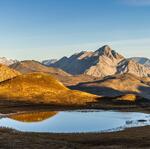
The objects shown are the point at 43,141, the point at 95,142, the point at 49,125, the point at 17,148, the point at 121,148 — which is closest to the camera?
the point at 17,148

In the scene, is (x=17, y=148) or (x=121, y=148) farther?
(x=121, y=148)

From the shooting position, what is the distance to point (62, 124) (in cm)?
10925

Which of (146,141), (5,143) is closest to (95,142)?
(146,141)

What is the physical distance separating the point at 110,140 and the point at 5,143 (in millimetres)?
20363

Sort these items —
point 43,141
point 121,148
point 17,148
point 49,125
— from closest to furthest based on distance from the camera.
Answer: point 17,148, point 121,148, point 43,141, point 49,125

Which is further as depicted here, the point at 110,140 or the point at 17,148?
the point at 110,140

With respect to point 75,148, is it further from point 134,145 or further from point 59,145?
point 134,145

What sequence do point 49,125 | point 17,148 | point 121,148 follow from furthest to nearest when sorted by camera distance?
point 49,125, point 121,148, point 17,148

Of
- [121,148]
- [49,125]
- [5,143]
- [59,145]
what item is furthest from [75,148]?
[49,125]

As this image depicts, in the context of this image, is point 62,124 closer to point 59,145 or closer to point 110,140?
point 110,140

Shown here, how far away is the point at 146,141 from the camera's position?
65.8m

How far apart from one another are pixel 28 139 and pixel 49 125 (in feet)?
148

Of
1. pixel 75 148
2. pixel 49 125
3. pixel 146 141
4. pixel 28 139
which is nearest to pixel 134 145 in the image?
pixel 146 141

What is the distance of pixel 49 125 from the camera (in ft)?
348
